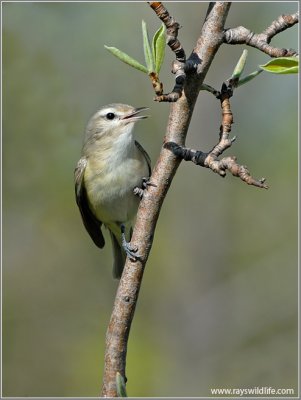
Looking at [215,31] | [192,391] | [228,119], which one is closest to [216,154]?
[228,119]

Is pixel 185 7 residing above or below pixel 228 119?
above

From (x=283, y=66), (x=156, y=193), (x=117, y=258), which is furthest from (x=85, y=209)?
(x=283, y=66)

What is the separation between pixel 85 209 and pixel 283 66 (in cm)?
496

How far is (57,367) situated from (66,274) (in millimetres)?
1573

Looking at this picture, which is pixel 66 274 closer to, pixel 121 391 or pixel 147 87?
pixel 147 87

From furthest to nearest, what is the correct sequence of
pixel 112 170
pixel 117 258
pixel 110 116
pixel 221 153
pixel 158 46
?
pixel 117 258 → pixel 110 116 → pixel 112 170 → pixel 221 153 → pixel 158 46

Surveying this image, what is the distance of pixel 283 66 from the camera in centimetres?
235

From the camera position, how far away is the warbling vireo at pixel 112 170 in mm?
6250

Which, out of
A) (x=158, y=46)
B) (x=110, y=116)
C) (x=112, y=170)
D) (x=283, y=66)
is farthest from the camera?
(x=110, y=116)

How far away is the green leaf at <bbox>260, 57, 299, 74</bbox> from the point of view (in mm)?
2264

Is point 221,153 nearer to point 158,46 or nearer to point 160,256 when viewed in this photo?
point 158,46

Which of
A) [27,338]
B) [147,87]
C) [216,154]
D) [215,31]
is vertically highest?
[147,87]

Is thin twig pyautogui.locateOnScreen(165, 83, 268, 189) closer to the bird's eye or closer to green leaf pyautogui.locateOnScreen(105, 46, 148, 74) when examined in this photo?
green leaf pyautogui.locateOnScreen(105, 46, 148, 74)

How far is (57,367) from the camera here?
410 inches
